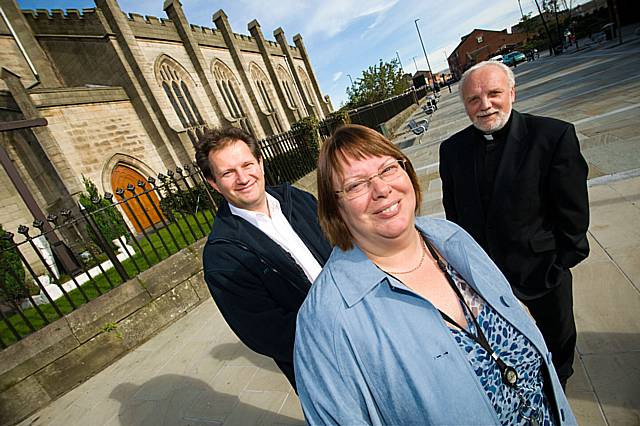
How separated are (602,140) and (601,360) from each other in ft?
17.4

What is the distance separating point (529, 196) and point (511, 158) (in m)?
0.25

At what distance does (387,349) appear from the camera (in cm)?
97

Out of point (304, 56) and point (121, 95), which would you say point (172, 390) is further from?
point (304, 56)

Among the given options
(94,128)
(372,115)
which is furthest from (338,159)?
(372,115)

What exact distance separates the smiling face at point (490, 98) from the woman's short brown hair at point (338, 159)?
3.23 feet

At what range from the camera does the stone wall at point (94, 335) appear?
360 centimetres

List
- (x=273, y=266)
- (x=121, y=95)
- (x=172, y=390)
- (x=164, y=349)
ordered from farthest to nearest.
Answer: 1. (x=121, y=95)
2. (x=164, y=349)
3. (x=172, y=390)
4. (x=273, y=266)

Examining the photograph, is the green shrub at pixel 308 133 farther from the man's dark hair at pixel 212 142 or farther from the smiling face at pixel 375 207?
the smiling face at pixel 375 207

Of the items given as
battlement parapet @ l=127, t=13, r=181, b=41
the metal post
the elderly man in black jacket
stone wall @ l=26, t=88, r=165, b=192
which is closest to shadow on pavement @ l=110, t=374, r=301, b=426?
the elderly man in black jacket

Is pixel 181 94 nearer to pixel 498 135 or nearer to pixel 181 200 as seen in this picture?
pixel 181 200

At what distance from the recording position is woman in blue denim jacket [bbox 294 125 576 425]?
3.19 ft

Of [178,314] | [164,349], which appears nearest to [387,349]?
[164,349]

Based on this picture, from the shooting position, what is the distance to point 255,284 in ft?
5.38

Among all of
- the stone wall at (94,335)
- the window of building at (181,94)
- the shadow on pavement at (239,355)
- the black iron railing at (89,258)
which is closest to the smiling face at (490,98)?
the shadow on pavement at (239,355)
